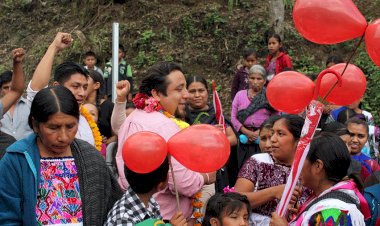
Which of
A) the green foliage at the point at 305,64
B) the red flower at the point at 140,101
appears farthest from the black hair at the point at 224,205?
the green foliage at the point at 305,64

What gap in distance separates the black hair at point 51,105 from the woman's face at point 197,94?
134 inches

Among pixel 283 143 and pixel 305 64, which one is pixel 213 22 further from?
pixel 283 143

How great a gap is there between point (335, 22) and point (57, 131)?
5.45ft

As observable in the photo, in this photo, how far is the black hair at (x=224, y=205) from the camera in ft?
12.1

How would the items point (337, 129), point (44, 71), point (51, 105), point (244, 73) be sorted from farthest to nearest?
point (244, 73)
point (337, 129)
point (44, 71)
point (51, 105)

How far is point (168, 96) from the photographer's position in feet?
12.6

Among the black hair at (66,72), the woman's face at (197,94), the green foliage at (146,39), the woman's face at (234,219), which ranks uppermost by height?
the black hair at (66,72)

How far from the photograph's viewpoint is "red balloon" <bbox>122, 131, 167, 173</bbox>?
3109 mm

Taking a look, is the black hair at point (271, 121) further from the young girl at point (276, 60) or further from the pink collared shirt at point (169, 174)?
the young girl at point (276, 60)

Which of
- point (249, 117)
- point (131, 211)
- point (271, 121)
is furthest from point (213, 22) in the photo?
point (131, 211)

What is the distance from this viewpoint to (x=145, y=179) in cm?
328

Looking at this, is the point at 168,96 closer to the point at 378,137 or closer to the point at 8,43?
the point at 378,137

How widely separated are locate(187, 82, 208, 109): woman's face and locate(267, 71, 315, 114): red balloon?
292cm

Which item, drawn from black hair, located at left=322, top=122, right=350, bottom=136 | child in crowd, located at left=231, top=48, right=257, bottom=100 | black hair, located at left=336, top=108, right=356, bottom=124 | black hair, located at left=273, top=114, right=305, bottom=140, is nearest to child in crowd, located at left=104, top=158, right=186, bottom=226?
black hair, located at left=273, top=114, right=305, bottom=140
